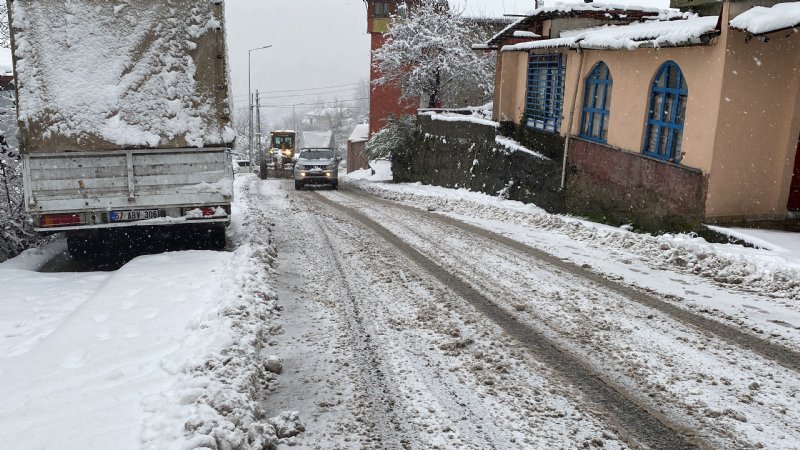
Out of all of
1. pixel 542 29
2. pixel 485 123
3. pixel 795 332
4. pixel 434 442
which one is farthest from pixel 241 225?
pixel 542 29

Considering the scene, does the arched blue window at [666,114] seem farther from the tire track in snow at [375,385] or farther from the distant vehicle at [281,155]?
the distant vehicle at [281,155]

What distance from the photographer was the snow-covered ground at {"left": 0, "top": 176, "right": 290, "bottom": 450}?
3480 mm

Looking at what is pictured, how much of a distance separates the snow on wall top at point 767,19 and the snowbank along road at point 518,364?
4.39 m

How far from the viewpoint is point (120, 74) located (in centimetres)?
805

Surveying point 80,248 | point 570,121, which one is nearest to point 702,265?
point 570,121

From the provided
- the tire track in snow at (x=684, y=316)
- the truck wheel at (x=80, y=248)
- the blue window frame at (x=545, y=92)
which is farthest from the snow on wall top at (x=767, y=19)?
the truck wheel at (x=80, y=248)

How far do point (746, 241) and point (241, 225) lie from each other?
29.3 feet

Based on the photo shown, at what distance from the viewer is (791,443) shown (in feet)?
12.2

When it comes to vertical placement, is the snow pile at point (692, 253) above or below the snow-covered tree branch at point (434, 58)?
below

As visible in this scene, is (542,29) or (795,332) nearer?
(795,332)

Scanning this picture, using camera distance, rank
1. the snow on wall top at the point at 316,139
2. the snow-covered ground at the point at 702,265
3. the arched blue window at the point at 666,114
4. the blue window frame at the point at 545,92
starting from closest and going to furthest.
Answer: the snow-covered ground at the point at 702,265 → the arched blue window at the point at 666,114 → the blue window frame at the point at 545,92 → the snow on wall top at the point at 316,139

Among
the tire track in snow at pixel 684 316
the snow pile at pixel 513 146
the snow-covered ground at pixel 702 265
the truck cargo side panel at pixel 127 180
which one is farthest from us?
the snow pile at pixel 513 146

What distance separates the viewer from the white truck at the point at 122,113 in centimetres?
766

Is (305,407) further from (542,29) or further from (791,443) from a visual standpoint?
(542,29)
